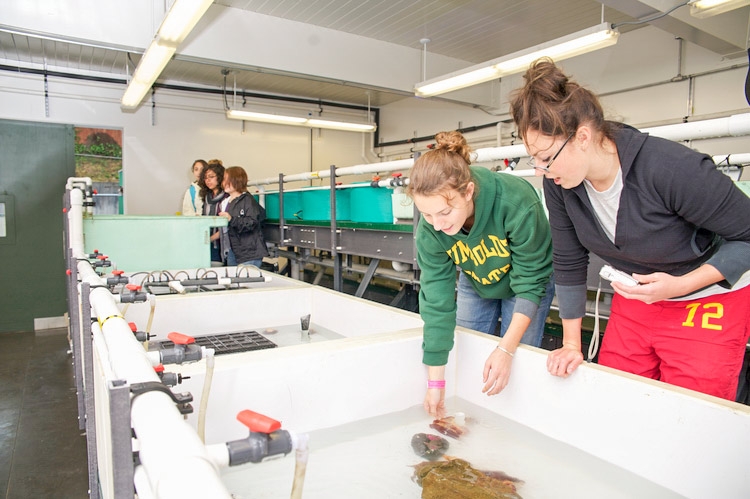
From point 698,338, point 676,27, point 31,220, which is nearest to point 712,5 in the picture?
point 676,27

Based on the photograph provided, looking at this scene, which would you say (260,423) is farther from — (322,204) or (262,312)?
(322,204)

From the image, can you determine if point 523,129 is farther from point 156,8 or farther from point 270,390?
point 156,8

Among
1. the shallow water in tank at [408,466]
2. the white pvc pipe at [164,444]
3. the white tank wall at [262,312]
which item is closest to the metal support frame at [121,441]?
the white pvc pipe at [164,444]

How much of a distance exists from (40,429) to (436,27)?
15.3 ft

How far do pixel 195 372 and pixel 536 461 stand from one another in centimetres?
74

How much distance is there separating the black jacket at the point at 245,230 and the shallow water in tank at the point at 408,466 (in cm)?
266

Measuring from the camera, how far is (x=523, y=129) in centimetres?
99

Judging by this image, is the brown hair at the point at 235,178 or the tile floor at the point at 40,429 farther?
the brown hair at the point at 235,178

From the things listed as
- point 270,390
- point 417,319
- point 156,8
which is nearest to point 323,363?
point 270,390

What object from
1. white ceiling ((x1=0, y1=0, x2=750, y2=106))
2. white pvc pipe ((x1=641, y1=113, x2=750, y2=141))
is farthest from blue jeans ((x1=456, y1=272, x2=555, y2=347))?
white ceiling ((x1=0, y1=0, x2=750, y2=106))

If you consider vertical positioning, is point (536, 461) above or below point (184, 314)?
below

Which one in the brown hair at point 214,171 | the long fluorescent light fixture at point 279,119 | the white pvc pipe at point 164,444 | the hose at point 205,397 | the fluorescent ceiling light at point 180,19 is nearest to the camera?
the white pvc pipe at point 164,444

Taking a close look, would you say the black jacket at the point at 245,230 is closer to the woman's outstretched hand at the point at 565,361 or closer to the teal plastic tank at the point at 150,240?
the teal plastic tank at the point at 150,240

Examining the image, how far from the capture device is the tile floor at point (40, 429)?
2045 mm
